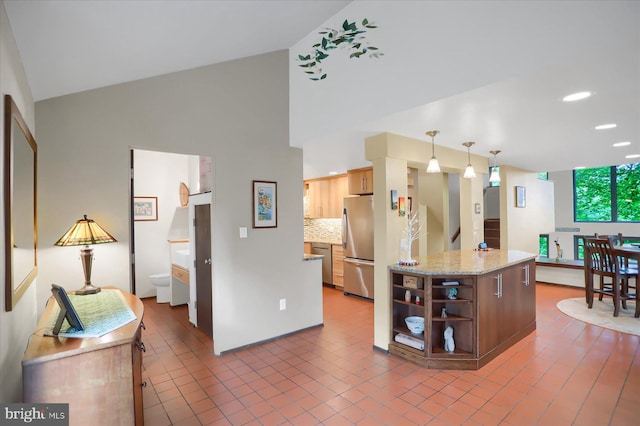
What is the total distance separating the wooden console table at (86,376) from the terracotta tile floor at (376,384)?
2.87 feet

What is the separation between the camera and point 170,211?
19.4 ft

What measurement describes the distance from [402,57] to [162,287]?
4.96m

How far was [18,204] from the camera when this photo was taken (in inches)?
66.8

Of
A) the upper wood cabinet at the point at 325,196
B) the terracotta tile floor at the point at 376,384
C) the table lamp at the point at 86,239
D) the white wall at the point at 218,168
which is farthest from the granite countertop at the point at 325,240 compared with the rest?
the table lamp at the point at 86,239

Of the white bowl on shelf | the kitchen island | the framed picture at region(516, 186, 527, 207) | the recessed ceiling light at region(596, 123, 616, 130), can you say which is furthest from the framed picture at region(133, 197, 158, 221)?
the framed picture at region(516, 186, 527, 207)

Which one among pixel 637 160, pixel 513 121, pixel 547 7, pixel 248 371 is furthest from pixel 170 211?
pixel 637 160

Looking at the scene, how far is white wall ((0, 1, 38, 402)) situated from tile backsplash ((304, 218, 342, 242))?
16.8ft

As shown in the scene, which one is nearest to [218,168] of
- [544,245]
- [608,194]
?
[544,245]

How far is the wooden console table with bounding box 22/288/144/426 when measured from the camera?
1.40 meters

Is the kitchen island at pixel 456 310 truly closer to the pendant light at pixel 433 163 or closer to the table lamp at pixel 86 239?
the pendant light at pixel 433 163

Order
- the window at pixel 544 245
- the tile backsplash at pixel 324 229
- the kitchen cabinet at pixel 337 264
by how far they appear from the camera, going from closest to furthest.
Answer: the kitchen cabinet at pixel 337 264, the tile backsplash at pixel 324 229, the window at pixel 544 245

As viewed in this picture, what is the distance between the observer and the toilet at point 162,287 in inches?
204

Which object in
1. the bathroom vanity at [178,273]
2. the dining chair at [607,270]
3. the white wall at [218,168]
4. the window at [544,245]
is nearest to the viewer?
the white wall at [218,168]

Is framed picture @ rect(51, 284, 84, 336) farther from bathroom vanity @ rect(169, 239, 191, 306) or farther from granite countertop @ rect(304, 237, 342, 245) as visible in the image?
granite countertop @ rect(304, 237, 342, 245)
